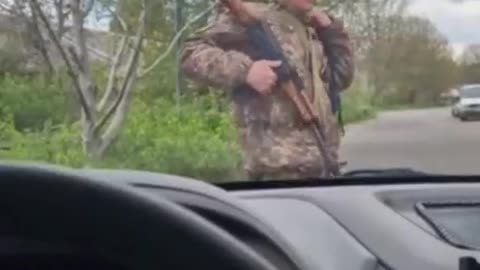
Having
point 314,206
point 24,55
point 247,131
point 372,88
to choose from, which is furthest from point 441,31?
point 314,206

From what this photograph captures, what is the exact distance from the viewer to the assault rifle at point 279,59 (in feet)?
10.4

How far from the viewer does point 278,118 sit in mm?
3311

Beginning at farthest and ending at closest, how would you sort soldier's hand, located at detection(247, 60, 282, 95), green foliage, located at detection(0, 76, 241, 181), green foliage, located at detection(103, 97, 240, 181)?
soldier's hand, located at detection(247, 60, 282, 95), green foliage, located at detection(103, 97, 240, 181), green foliage, located at detection(0, 76, 241, 181)

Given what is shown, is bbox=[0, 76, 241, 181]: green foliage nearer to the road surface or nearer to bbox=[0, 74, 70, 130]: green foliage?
bbox=[0, 74, 70, 130]: green foliage

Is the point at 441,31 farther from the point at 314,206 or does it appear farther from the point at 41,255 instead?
the point at 41,255

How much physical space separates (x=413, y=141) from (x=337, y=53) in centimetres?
41

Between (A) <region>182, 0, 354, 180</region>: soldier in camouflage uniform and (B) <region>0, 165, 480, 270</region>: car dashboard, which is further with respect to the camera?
(A) <region>182, 0, 354, 180</region>: soldier in camouflage uniform

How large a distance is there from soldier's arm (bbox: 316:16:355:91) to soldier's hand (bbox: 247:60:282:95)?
→ 17 centimetres

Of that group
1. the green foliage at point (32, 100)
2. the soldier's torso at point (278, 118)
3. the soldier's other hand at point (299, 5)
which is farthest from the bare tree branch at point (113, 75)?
the soldier's other hand at point (299, 5)

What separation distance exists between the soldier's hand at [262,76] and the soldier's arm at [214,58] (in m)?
0.04

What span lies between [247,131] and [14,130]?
26.4 inches

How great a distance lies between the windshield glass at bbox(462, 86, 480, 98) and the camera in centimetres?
335

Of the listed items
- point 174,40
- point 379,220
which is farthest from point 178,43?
point 379,220

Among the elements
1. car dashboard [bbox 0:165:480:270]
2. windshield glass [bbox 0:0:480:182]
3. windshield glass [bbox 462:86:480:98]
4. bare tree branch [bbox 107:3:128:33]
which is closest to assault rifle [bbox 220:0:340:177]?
windshield glass [bbox 0:0:480:182]
